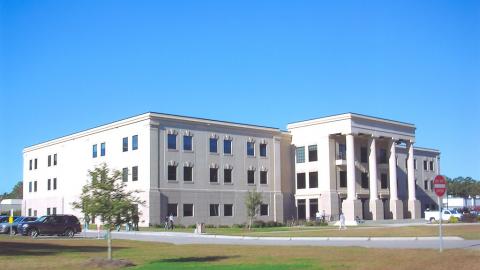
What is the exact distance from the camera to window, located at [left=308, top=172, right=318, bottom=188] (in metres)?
76.1

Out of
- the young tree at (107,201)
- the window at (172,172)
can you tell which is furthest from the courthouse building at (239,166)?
the young tree at (107,201)

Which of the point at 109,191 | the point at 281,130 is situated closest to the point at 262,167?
the point at 281,130

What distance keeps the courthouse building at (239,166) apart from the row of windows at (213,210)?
0.36 ft

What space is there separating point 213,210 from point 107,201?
46.1m

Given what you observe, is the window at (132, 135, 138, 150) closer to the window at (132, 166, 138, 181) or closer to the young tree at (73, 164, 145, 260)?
the window at (132, 166, 138, 181)

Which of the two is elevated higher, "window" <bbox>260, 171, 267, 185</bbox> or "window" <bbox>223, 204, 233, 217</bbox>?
"window" <bbox>260, 171, 267, 185</bbox>

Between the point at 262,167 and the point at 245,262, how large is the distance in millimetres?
52315

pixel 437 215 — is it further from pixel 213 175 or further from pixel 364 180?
pixel 213 175

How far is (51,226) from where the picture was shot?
49250 mm

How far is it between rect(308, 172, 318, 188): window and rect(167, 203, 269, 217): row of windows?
6.85m

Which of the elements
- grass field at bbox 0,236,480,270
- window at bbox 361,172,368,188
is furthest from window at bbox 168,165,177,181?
grass field at bbox 0,236,480,270

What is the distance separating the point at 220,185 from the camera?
6975 cm

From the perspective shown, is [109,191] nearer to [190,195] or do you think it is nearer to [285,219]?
[190,195]

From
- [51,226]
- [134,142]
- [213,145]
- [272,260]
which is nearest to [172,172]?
[134,142]
